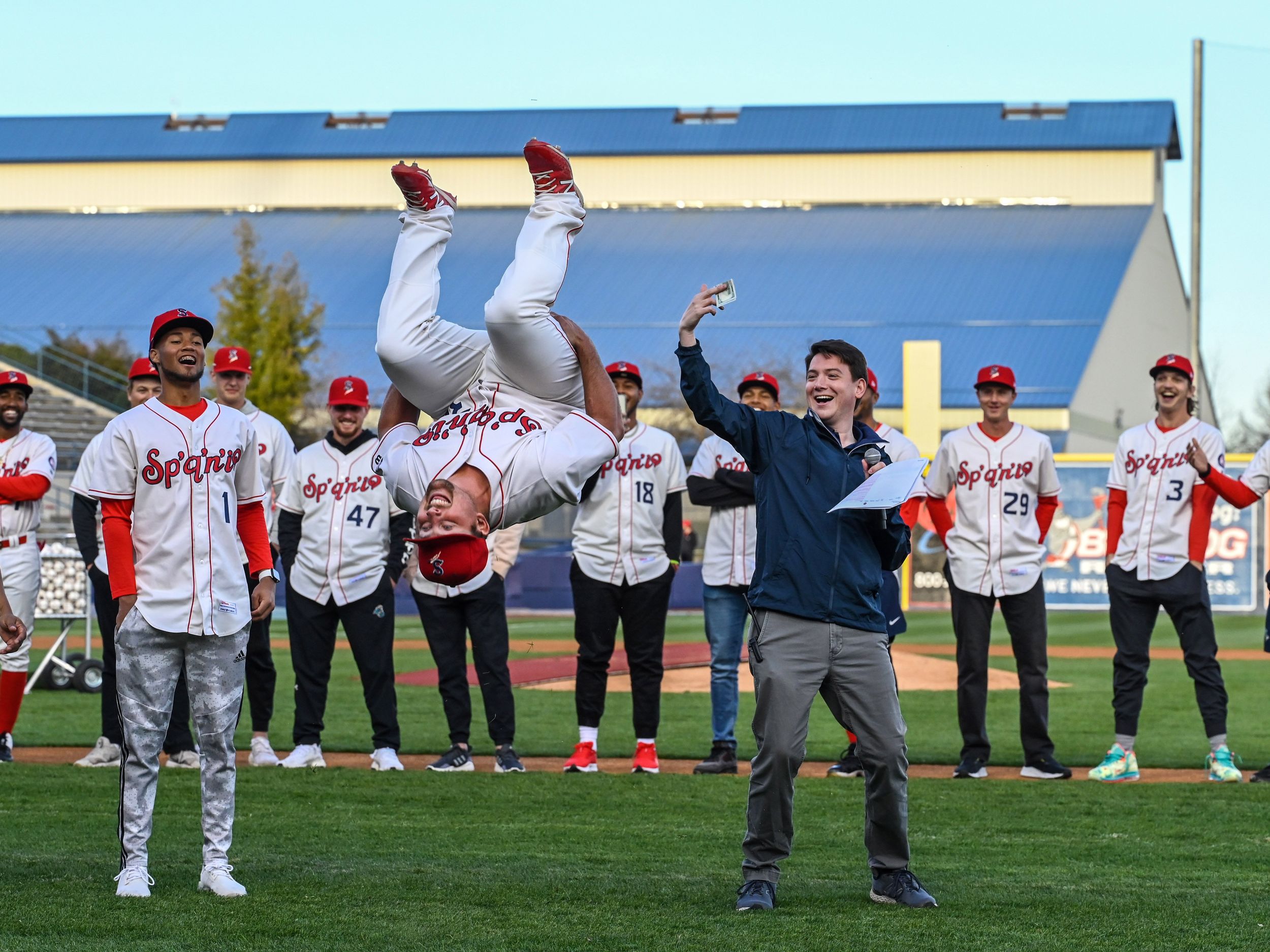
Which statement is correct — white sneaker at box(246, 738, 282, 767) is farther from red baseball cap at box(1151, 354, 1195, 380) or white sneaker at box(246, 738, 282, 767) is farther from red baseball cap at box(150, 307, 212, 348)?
red baseball cap at box(1151, 354, 1195, 380)

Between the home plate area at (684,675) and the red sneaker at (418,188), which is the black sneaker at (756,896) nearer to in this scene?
the red sneaker at (418,188)

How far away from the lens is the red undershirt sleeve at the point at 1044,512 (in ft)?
32.0

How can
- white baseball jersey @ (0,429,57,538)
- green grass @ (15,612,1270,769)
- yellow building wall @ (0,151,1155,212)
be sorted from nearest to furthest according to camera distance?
white baseball jersey @ (0,429,57,538) < green grass @ (15,612,1270,769) < yellow building wall @ (0,151,1155,212)

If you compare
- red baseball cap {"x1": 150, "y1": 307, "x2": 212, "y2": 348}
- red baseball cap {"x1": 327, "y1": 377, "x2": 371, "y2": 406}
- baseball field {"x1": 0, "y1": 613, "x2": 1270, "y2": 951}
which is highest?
red baseball cap {"x1": 327, "y1": 377, "x2": 371, "y2": 406}

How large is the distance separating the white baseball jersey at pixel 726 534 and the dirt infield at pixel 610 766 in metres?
1.27

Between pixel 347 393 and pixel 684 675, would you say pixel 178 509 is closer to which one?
pixel 347 393

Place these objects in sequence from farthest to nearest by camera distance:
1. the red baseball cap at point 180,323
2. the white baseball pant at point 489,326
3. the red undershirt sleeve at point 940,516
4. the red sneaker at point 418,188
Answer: the red undershirt sleeve at point 940,516 < the red baseball cap at point 180,323 < the red sneaker at point 418,188 < the white baseball pant at point 489,326

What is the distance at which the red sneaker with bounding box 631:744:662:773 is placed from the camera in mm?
9641

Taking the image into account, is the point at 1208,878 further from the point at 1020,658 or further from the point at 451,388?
the point at 451,388

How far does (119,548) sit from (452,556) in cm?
174

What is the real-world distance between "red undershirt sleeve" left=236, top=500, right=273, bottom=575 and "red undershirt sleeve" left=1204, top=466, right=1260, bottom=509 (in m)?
5.58

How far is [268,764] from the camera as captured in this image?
9750 millimetres

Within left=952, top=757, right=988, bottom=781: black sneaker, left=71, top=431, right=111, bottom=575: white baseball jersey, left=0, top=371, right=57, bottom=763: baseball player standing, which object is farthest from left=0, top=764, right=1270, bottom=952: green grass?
left=71, top=431, right=111, bottom=575: white baseball jersey

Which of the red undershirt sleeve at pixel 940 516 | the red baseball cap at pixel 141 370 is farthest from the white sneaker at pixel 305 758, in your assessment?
the red undershirt sleeve at pixel 940 516
